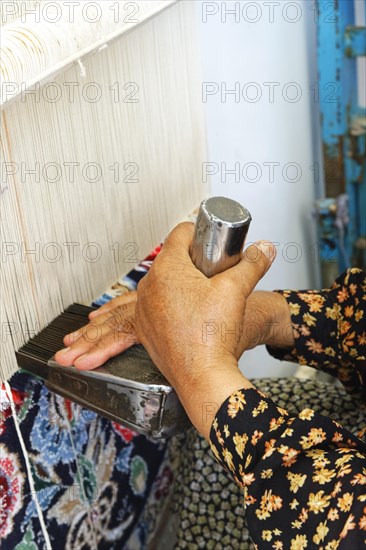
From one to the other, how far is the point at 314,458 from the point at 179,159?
0.59m

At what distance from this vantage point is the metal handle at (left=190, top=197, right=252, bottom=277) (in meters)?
0.80

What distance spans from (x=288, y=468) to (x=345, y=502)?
76 mm

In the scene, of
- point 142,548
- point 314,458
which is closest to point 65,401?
point 314,458

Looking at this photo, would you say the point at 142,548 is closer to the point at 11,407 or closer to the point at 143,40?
the point at 11,407

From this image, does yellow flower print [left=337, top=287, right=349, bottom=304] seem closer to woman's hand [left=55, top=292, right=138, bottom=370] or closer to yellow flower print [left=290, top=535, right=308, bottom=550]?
woman's hand [left=55, top=292, right=138, bottom=370]

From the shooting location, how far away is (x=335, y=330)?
1.15 meters

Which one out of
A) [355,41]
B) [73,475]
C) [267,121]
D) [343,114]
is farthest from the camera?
[343,114]

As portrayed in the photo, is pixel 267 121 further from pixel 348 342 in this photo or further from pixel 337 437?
pixel 337 437

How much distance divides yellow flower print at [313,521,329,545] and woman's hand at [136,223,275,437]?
0.52 ft

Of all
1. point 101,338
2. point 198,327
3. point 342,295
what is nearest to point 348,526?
point 198,327

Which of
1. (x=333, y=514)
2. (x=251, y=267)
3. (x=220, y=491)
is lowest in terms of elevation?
(x=220, y=491)

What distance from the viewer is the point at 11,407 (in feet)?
3.02

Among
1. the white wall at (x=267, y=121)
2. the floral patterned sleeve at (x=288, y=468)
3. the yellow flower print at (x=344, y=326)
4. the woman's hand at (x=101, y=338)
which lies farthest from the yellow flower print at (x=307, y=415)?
the white wall at (x=267, y=121)

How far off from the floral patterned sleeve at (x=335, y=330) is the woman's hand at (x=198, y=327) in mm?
313
